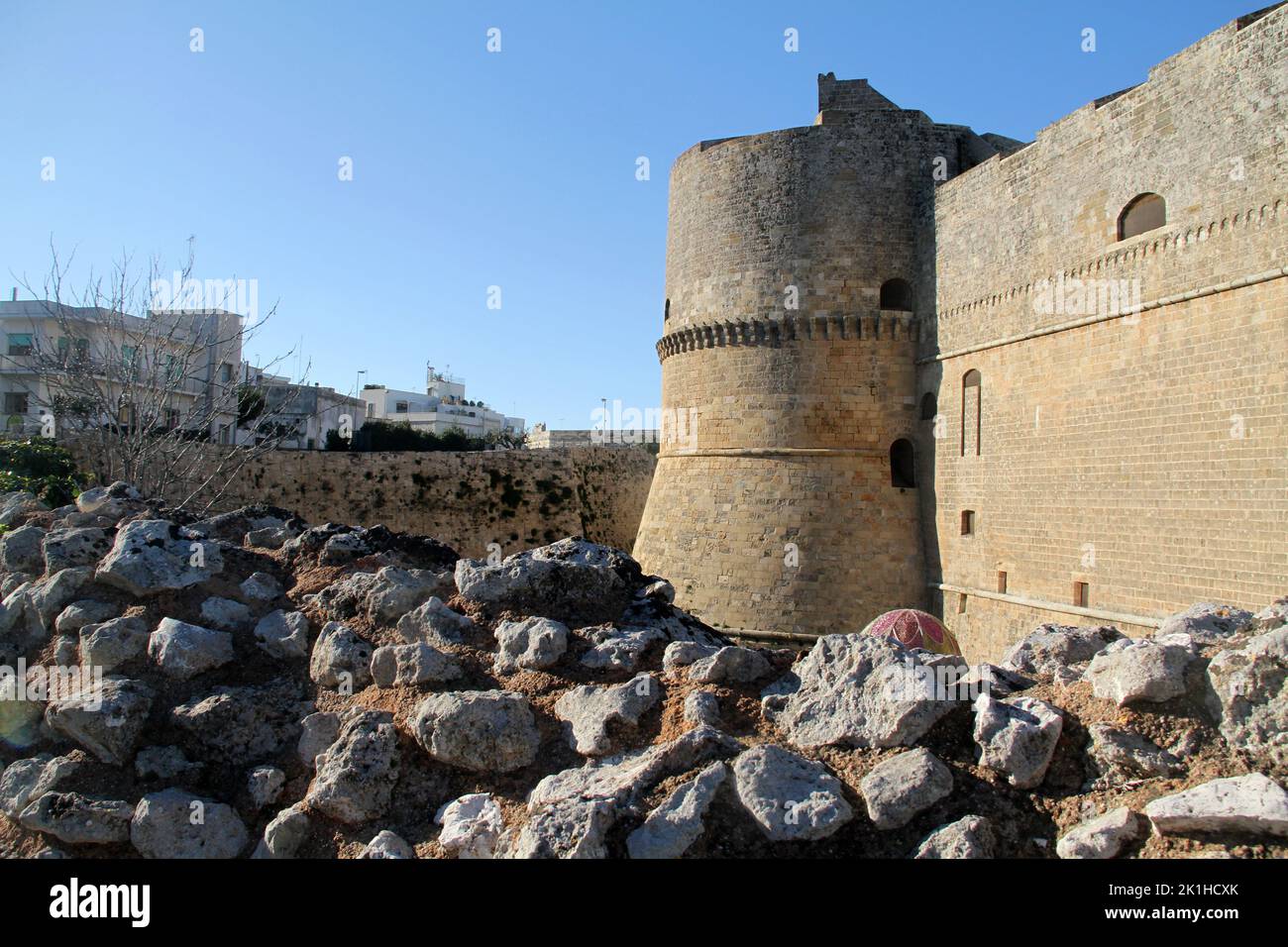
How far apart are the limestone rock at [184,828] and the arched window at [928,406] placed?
12.8 meters

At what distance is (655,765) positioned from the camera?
3246 mm

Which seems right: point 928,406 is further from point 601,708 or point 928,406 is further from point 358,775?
point 358,775

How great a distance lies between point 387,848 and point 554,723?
0.80 m

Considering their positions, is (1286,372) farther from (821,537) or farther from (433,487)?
(433,487)

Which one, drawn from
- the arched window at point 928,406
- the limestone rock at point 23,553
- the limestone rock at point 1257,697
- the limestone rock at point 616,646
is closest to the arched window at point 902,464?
the arched window at point 928,406

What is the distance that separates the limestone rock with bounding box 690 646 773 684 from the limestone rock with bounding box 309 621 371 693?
156 cm

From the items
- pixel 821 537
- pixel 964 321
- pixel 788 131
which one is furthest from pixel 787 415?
pixel 788 131

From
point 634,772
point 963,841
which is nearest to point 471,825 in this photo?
point 634,772

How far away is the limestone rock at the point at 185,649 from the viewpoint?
13.9ft

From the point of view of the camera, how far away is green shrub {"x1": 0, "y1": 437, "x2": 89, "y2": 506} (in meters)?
8.74

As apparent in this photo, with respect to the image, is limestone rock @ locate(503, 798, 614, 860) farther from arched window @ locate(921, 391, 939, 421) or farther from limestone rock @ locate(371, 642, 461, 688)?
arched window @ locate(921, 391, 939, 421)

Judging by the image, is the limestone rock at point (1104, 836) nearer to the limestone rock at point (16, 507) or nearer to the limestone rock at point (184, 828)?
the limestone rock at point (184, 828)

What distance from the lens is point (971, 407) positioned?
535 inches
